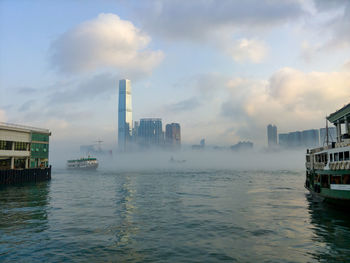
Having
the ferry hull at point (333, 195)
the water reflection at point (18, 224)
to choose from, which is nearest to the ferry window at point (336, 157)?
the ferry hull at point (333, 195)

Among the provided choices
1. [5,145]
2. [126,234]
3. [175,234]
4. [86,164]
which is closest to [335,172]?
[175,234]

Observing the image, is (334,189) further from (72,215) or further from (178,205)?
(72,215)

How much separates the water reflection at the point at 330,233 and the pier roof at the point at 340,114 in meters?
15.4

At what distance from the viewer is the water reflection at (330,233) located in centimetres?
1853

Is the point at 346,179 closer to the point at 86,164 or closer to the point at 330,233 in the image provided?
the point at 330,233

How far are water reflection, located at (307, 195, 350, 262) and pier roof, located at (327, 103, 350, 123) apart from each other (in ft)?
50.5

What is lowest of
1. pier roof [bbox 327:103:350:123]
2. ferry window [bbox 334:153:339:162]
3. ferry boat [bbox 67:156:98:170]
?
ferry boat [bbox 67:156:98:170]

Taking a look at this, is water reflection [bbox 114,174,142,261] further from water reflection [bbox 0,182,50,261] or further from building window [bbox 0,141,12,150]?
building window [bbox 0,141,12,150]

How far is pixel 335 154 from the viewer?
120ft

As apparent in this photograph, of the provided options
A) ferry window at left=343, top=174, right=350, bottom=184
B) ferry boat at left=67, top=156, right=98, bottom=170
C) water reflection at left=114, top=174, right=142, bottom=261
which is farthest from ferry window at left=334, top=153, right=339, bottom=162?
ferry boat at left=67, top=156, right=98, bottom=170

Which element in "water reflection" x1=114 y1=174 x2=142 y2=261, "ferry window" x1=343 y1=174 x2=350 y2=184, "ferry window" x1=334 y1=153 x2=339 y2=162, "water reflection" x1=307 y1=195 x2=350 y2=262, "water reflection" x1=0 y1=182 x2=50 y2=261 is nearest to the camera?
"water reflection" x1=307 y1=195 x2=350 y2=262

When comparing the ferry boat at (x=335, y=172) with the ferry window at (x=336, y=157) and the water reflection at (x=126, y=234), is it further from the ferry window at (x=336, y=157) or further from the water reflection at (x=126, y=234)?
the water reflection at (x=126, y=234)

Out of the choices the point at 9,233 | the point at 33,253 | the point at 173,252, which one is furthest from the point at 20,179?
the point at 173,252

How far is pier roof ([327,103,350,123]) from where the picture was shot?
42.7 metres
